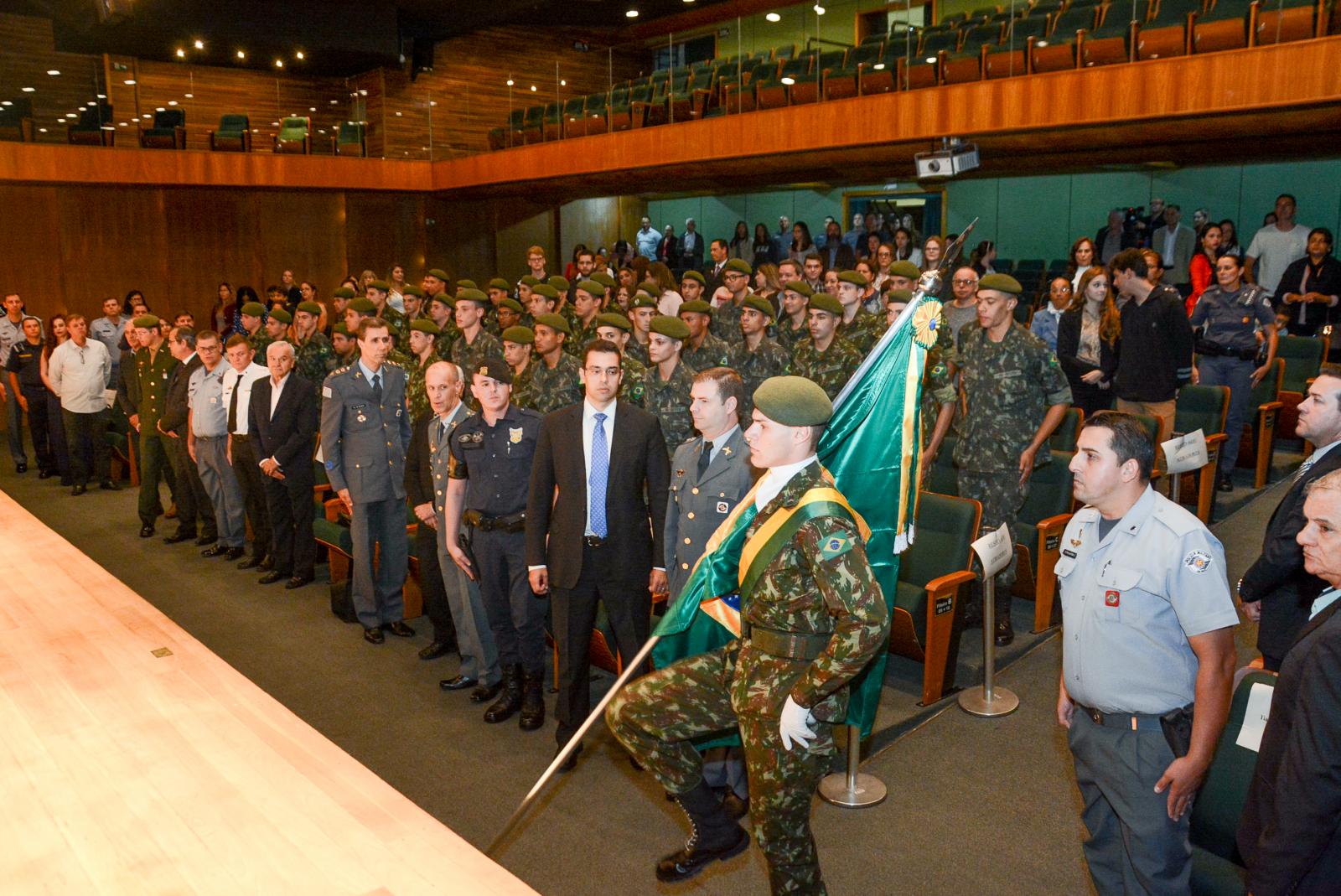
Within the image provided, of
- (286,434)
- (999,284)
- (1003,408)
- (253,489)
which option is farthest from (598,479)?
(253,489)

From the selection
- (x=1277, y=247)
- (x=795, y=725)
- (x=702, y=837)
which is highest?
(x=1277, y=247)

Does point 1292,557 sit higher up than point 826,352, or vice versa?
point 826,352

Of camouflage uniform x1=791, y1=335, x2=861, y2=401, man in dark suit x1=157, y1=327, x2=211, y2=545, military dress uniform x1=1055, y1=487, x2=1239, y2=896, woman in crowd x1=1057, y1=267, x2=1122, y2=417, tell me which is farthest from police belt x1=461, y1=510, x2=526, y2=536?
woman in crowd x1=1057, y1=267, x2=1122, y2=417

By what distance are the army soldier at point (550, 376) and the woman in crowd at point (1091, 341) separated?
11.1 feet

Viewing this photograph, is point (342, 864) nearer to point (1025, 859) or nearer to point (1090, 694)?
point (1090, 694)

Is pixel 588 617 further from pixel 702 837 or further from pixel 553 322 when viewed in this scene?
pixel 553 322

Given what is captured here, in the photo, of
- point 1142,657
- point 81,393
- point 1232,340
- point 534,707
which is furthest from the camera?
point 81,393

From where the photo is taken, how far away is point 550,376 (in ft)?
17.5

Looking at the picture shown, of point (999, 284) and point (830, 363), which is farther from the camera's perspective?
point (830, 363)

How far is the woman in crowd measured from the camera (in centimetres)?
652

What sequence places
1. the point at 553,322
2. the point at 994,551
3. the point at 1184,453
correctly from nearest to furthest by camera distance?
the point at 994,551
the point at 1184,453
the point at 553,322

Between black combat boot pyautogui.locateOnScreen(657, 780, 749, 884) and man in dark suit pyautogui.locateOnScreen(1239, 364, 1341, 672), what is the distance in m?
1.69

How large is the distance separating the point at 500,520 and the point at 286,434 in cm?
248

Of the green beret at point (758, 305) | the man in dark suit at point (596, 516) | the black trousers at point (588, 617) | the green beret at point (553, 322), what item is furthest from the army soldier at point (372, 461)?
the green beret at point (758, 305)
